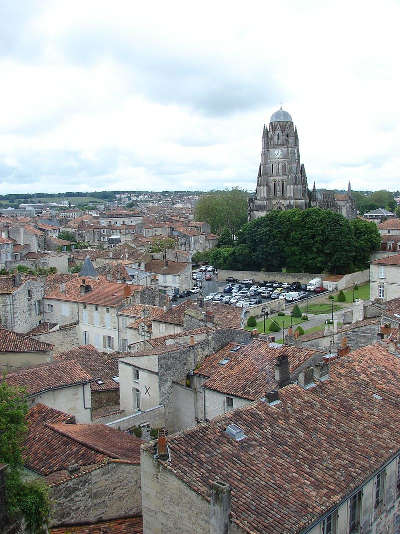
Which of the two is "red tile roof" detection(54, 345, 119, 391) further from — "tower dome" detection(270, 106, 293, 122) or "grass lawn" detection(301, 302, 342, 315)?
"tower dome" detection(270, 106, 293, 122)

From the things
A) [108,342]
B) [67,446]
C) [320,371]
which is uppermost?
[320,371]

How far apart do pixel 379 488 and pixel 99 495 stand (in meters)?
7.36

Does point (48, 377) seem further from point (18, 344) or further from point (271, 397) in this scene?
point (271, 397)

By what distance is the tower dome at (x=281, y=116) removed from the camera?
108 m

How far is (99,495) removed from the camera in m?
15.0

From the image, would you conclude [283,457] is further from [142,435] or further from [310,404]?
[142,435]

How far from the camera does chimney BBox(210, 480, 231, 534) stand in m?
11.3

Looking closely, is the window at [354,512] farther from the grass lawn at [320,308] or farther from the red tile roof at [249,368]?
the grass lawn at [320,308]

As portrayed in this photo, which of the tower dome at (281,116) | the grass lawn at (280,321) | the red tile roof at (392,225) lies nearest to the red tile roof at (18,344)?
the grass lawn at (280,321)

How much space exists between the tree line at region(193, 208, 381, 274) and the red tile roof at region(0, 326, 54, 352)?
5273cm

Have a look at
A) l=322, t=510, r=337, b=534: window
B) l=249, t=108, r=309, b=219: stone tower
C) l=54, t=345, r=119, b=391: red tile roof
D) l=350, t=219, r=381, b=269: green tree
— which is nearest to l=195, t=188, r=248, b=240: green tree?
l=249, t=108, r=309, b=219: stone tower

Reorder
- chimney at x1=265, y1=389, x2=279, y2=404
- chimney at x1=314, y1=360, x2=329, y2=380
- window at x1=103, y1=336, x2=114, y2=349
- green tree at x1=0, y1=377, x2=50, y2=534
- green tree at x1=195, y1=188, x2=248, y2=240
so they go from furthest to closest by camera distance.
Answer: green tree at x1=195, y1=188, x2=248, y2=240 < window at x1=103, y1=336, x2=114, y2=349 < chimney at x1=314, y1=360, x2=329, y2=380 < chimney at x1=265, y1=389, x2=279, y2=404 < green tree at x1=0, y1=377, x2=50, y2=534

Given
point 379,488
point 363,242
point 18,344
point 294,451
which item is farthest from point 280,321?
point 294,451

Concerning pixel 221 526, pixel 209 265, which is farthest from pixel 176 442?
pixel 209 265
